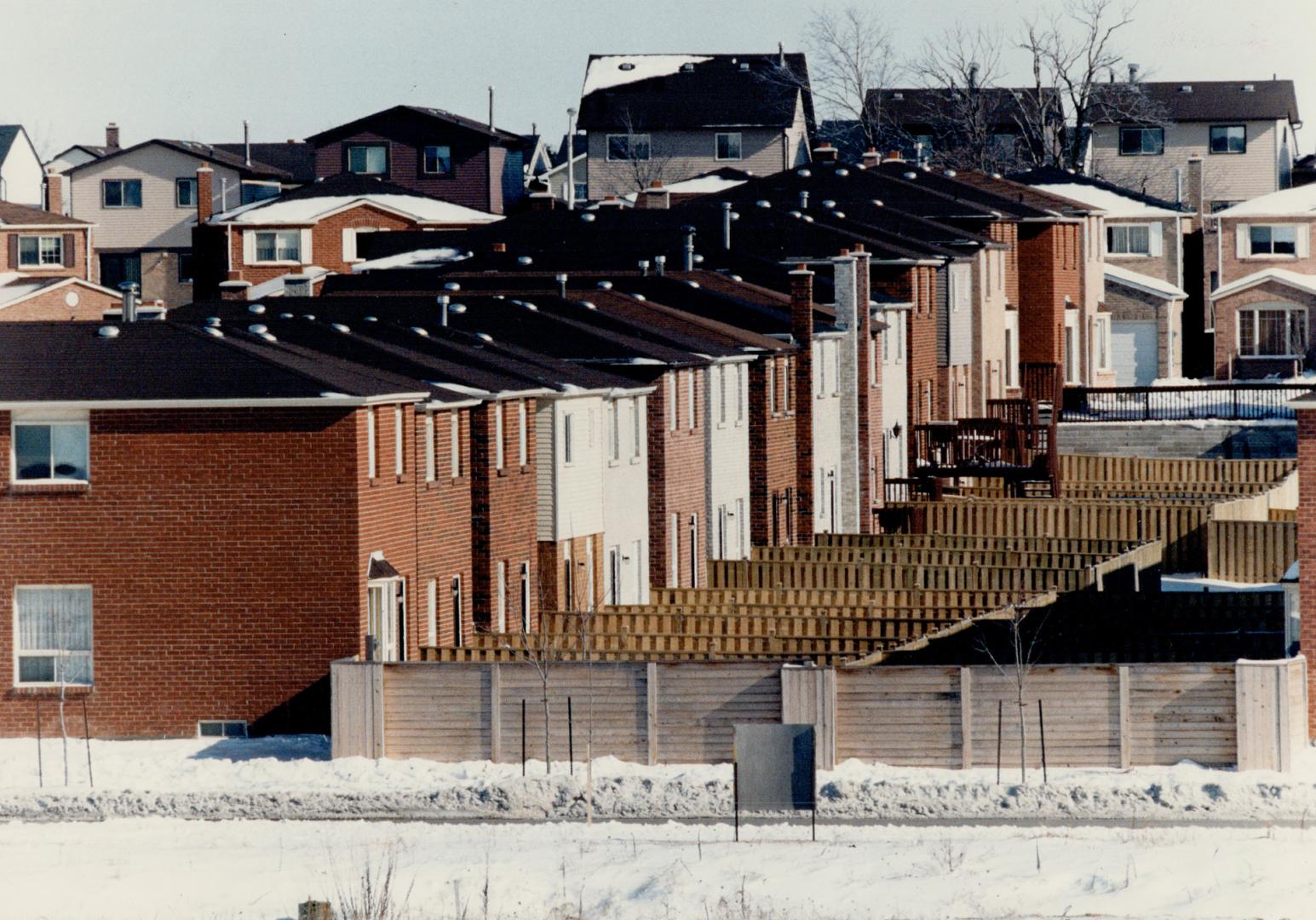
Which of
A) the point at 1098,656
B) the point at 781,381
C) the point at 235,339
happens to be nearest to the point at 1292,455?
the point at 781,381

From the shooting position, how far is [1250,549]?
221ft

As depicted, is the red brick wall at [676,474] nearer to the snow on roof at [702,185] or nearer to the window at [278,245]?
the window at [278,245]

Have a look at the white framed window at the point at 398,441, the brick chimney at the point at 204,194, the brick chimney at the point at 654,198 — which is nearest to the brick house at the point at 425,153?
the brick chimney at the point at 204,194

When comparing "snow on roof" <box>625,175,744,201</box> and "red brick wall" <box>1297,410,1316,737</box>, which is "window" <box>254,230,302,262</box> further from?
"red brick wall" <box>1297,410,1316,737</box>

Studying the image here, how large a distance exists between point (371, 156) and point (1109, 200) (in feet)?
134

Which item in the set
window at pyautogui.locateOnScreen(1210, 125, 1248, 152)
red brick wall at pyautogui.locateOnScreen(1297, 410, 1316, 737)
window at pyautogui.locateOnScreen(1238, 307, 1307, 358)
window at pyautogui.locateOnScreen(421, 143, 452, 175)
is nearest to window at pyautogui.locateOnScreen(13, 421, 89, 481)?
red brick wall at pyautogui.locateOnScreen(1297, 410, 1316, 737)

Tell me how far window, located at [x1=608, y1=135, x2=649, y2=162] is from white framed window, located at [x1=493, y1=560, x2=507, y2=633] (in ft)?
312

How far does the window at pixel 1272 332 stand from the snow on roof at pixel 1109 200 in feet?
19.9

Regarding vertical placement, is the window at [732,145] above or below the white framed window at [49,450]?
above

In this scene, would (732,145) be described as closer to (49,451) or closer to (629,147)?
(629,147)

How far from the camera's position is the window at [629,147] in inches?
5620

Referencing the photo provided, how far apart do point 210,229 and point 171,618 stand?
74822 millimetres

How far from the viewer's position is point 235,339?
45781mm

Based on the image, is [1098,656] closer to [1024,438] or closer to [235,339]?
[235,339]
